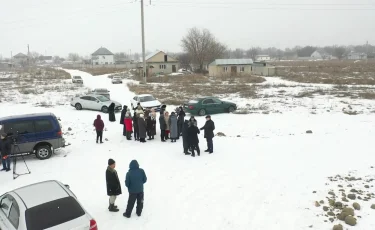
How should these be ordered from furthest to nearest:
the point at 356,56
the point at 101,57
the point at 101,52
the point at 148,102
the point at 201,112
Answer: the point at 356,56, the point at 101,52, the point at 101,57, the point at 148,102, the point at 201,112

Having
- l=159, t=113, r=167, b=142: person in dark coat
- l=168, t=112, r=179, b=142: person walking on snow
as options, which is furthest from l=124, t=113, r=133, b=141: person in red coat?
l=168, t=112, r=179, b=142: person walking on snow

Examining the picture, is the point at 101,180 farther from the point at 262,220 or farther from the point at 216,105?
the point at 216,105

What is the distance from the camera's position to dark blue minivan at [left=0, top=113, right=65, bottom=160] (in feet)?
38.9

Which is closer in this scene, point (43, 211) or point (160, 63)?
point (43, 211)

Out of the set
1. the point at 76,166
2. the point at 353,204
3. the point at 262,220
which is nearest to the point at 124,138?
the point at 76,166

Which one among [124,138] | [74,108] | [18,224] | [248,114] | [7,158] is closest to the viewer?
[18,224]

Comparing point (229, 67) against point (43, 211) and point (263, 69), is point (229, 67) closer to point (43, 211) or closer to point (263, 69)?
point (263, 69)

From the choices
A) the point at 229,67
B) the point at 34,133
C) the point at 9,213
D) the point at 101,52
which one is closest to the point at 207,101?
the point at 34,133

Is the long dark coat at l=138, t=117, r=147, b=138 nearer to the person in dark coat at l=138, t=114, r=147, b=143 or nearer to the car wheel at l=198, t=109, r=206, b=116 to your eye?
the person in dark coat at l=138, t=114, r=147, b=143

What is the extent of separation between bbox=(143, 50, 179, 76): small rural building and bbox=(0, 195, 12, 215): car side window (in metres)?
65.3

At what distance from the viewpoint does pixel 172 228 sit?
7000mm

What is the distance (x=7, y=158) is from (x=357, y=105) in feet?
79.4

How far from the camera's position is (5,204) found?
649 cm

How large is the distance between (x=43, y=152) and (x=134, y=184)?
268 inches
